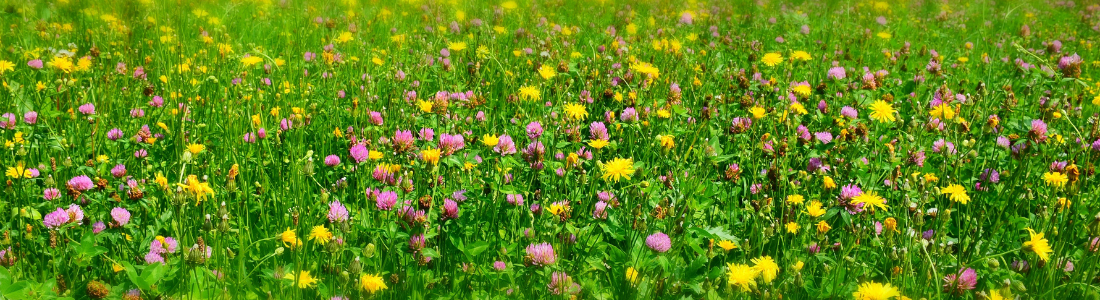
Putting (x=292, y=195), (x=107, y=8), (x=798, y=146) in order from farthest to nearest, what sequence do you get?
(x=107, y=8) < (x=798, y=146) < (x=292, y=195)

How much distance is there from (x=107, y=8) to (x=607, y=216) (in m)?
4.10

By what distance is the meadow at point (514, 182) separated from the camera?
5.21ft

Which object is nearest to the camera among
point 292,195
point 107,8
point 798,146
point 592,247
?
point 592,247

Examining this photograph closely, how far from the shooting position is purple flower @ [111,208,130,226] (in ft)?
5.67

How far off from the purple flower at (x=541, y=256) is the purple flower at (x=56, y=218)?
43.4 inches

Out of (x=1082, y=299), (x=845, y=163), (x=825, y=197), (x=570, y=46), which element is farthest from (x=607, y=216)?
(x=570, y=46)

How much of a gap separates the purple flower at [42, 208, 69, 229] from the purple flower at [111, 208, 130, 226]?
95mm

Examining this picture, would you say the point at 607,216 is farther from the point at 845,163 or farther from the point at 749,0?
the point at 749,0

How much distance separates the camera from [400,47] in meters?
3.88

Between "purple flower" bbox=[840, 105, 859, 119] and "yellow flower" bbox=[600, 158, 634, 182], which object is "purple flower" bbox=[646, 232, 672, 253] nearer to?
"yellow flower" bbox=[600, 158, 634, 182]

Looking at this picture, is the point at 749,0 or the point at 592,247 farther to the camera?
the point at 749,0

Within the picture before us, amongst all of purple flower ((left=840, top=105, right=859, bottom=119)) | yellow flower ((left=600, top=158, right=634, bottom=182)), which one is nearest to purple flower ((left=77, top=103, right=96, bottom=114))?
yellow flower ((left=600, top=158, right=634, bottom=182))

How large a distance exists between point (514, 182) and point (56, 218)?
3.69 feet

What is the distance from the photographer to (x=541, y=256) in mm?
1556
